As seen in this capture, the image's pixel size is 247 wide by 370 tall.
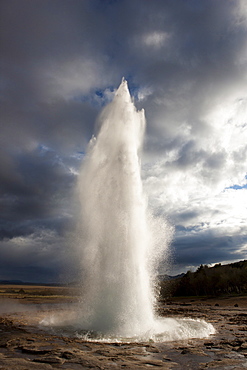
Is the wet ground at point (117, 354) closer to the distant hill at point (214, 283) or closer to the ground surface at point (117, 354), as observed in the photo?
the ground surface at point (117, 354)

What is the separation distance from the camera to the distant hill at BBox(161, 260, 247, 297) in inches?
3337

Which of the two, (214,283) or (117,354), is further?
(214,283)

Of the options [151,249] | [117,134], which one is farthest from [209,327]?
[117,134]

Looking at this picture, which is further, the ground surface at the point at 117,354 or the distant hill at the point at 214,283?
the distant hill at the point at 214,283

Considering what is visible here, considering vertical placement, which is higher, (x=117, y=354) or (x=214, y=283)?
(x=214, y=283)

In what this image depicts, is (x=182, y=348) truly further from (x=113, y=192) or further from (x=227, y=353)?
(x=113, y=192)

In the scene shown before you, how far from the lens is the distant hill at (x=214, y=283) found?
84.8 metres

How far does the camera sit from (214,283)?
90.9 meters

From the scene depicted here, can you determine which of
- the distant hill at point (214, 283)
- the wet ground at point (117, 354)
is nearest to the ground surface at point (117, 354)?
the wet ground at point (117, 354)

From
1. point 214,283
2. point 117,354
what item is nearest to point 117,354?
point 117,354

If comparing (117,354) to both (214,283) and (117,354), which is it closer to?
(117,354)

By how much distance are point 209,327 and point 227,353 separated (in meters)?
8.62

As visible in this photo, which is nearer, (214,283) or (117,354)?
(117,354)

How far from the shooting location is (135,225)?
2169cm
